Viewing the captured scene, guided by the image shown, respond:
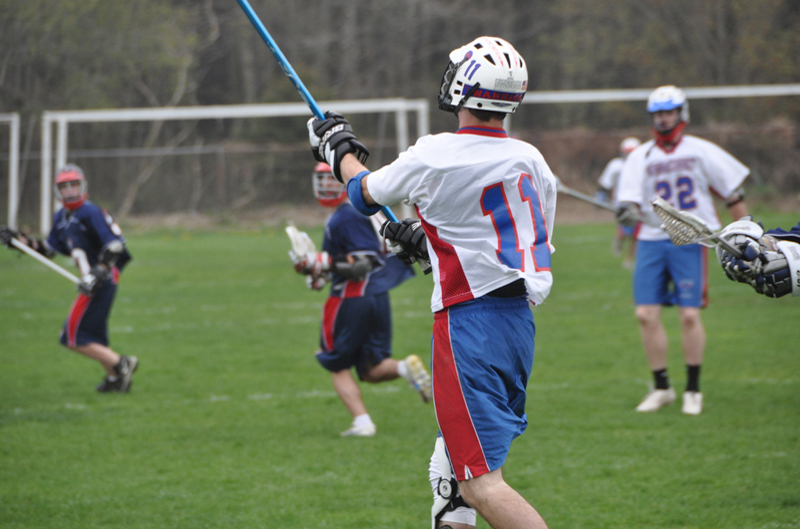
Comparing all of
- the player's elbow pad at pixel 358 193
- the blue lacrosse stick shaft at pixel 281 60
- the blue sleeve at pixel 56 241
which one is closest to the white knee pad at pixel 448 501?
the player's elbow pad at pixel 358 193

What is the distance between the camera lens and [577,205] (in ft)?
85.7

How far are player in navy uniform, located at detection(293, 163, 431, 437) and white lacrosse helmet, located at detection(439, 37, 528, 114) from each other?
8.95 feet

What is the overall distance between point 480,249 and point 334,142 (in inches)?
30.2

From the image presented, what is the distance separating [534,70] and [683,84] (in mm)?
7018

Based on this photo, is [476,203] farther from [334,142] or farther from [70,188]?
[70,188]

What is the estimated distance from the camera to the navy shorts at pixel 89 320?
7574 millimetres

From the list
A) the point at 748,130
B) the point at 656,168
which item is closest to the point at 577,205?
the point at 748,130

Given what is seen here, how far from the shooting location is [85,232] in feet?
25.7

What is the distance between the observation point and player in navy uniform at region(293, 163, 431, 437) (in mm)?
6065

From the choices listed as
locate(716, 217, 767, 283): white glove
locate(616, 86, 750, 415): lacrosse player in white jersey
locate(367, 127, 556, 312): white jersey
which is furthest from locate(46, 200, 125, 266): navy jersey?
locate(716, 217, 767, 283): white glove

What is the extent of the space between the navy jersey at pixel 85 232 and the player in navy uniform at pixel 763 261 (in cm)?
572

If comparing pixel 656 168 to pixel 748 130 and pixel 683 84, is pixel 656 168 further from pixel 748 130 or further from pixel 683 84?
pixel 683 84

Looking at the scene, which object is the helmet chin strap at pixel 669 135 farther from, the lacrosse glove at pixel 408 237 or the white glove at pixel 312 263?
the lacrosse glove at pixel 408 237

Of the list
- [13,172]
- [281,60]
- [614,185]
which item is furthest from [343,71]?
[281,60]
